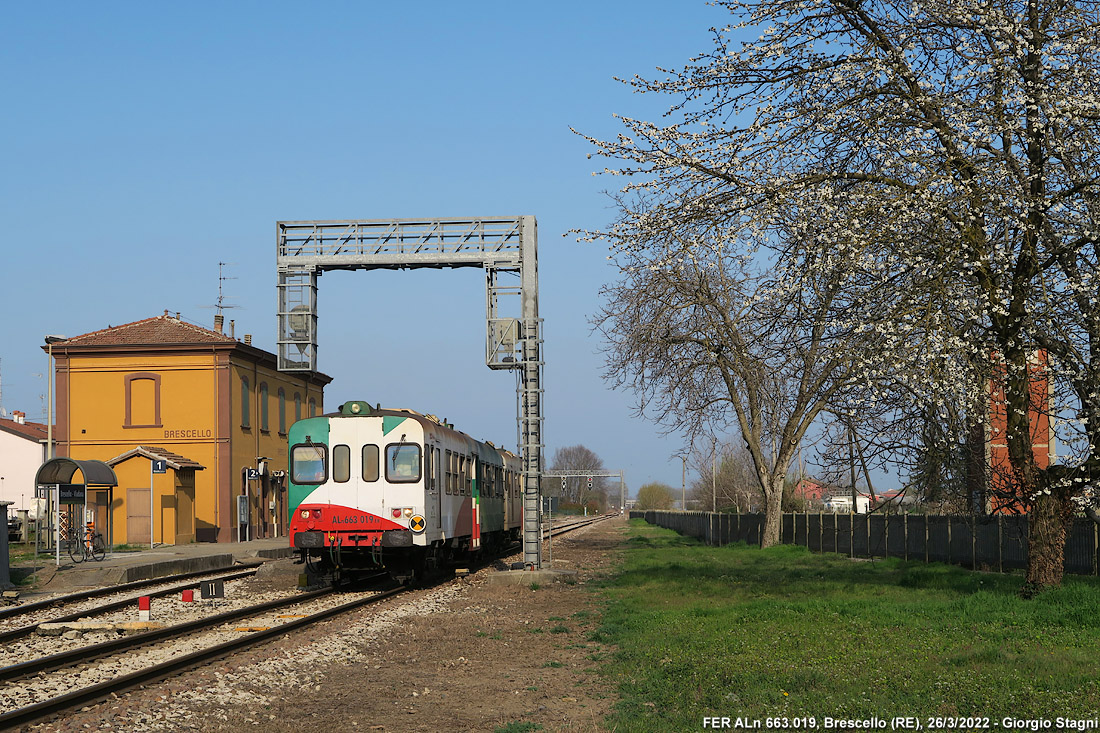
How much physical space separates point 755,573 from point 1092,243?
11.0 m

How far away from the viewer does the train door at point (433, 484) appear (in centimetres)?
1967

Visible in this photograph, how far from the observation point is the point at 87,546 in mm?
27391

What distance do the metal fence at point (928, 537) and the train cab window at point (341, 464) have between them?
899cm

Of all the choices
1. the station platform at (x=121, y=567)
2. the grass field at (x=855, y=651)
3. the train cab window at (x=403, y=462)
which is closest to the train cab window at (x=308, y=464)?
the train cab window at (x=403, y=462)

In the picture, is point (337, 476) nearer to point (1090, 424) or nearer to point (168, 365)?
point (1090, 424)

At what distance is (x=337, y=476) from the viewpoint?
64.1 feet

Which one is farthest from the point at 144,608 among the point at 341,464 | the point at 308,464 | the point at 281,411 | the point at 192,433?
the point at 281,411

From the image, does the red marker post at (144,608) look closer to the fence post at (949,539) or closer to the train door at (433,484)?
the train door at (433,484)

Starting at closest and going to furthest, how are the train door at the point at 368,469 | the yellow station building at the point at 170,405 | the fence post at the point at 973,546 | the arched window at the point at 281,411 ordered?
the train door at the point at 368,469 < the fence post at the point at 973,546 < the yellow station building at the point at 170,405 < the arched window at the point at 281,411

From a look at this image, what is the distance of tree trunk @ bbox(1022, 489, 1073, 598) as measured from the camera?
44.6ft

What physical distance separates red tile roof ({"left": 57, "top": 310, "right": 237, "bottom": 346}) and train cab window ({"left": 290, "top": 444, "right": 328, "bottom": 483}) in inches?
984

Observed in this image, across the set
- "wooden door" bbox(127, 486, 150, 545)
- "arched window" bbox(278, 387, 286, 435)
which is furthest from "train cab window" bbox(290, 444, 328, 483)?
"arched window" bbox(278, 387, 286, 435)

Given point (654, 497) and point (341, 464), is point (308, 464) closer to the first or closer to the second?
point (341, 464)

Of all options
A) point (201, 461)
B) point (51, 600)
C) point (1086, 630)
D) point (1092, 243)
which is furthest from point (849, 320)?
point (201, 461)
